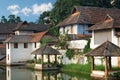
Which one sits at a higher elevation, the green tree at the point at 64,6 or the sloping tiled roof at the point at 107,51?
the green tree at the point at 64,6

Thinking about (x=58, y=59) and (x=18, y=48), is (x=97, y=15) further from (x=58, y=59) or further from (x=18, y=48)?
(x=18, y=48)

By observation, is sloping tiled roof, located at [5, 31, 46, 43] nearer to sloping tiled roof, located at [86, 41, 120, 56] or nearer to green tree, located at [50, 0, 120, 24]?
green tree, located at [50, 0, 120, 24]

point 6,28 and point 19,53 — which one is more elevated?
point 6,28

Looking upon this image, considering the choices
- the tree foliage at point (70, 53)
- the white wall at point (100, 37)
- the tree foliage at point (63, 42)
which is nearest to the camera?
the white wall at point (100, 37)

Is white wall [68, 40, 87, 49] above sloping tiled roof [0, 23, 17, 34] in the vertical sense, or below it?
below

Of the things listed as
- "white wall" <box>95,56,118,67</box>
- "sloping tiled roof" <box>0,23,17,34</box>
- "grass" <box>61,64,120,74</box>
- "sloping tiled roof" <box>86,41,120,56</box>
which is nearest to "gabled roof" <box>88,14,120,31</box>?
"white wall" <box>95,56,118,67</box>

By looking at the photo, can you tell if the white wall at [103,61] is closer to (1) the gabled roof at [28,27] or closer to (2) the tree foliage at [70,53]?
(2) the tree foliage at [70,53]

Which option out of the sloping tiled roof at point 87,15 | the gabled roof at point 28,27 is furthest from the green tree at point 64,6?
the sloping tiled roof at point 87,15

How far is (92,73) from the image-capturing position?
110 ft

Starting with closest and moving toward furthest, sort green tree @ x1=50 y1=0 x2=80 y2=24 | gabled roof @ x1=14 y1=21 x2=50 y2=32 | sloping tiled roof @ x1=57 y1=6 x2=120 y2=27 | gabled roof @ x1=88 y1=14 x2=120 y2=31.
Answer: gabled roof @ x1=88 y1=14 x2=120 y2=31, sloping tiled roof @ x1=57 y1=6 x2=120 y2=27, green tree @ x1=50 y1=0 x2=80 y2=24, gabled roof @ x1=14 y1=21 x2=50 y2=32

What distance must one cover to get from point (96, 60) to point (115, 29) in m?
4.43

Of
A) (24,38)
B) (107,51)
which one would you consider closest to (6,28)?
(24,38)

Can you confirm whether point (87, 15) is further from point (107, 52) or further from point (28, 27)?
point (28, 27)

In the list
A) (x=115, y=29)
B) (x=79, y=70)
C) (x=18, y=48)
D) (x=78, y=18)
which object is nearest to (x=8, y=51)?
(x=18, y=48)
